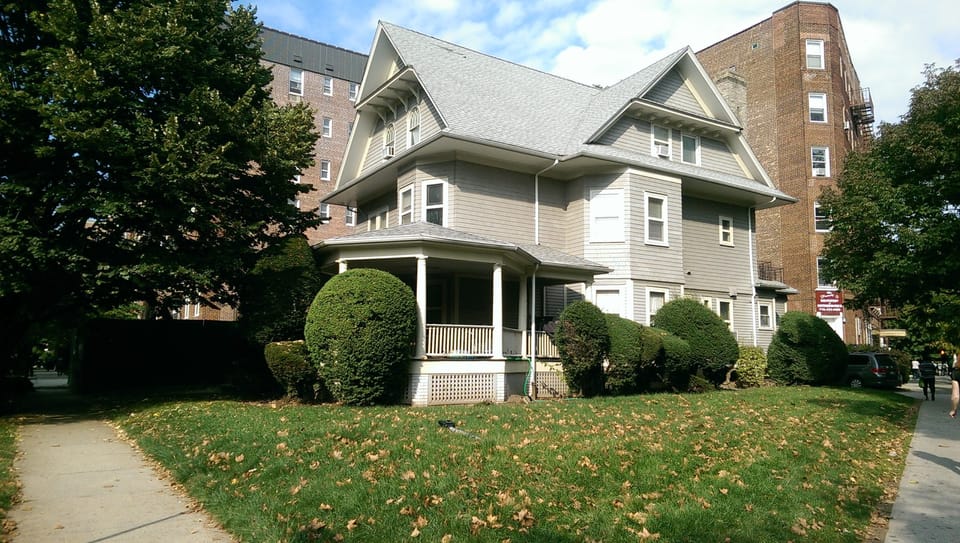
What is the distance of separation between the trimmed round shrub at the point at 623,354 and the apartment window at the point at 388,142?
978 centimetres


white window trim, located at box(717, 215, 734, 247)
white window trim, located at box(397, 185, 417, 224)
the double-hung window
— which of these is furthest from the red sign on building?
white window trim, located at box(397, 185, 417, 224)

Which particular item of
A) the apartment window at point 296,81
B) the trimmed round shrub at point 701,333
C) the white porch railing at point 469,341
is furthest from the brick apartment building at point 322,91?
the trimmed round shrub at point 701,333

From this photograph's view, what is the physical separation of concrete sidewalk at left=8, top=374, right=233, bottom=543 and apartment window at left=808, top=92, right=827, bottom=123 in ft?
129

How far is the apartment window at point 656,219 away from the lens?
67.6 feet

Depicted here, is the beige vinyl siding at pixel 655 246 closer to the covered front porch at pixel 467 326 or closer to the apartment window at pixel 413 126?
the covered front porch at pixel 467 326

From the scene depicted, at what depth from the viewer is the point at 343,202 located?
83.0 ft

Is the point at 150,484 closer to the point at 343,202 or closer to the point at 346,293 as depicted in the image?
the point at 346,293

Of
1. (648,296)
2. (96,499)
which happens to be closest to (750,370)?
(648,296)

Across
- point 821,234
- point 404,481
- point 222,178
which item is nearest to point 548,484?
point 404,481

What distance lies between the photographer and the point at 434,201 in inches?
750

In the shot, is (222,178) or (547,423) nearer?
(547,423)

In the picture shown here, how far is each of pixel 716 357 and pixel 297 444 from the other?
42.3 feet

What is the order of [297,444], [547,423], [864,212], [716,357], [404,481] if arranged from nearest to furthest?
[404,481]
[297,444]
[547,423]
[716,357]
[864,212]

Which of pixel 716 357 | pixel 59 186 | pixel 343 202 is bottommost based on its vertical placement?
pixel 716 357
